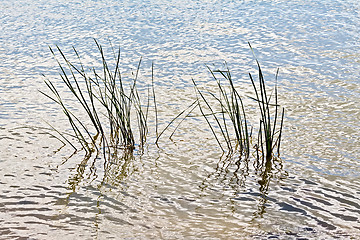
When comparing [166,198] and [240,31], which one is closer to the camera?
[166,198]

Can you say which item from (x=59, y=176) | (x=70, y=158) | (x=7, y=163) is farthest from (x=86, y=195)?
(x=7, y=163)

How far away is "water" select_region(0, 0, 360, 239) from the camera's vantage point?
8.24 feet

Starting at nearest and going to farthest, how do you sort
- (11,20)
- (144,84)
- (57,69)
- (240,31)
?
(144,84), (57,69), (240,31), (11,20)

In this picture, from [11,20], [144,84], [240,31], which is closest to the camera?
[144,84]

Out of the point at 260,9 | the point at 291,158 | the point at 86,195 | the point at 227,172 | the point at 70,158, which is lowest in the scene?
the point at 86,195

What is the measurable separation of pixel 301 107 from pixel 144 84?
1729mm

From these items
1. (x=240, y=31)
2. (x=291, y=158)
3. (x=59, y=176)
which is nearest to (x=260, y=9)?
(x=240, y=31)

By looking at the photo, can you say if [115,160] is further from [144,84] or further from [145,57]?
[145,57]

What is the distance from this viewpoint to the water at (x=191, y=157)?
98.9 inches

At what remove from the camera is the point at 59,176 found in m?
3.06

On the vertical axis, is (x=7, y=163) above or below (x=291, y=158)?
below

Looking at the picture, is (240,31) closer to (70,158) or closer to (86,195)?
(70,158)

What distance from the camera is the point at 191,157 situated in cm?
336

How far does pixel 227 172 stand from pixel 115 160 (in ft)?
2.79
